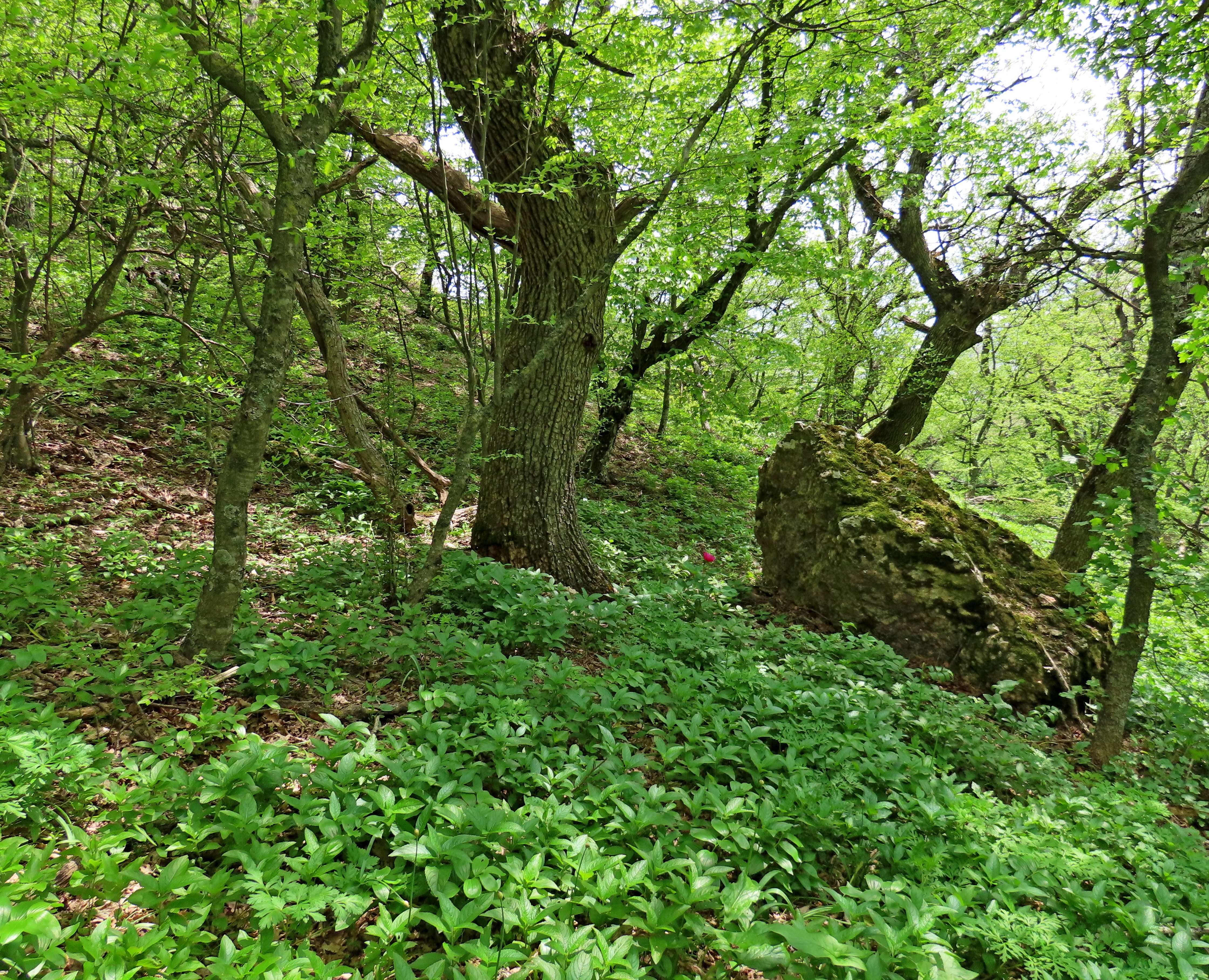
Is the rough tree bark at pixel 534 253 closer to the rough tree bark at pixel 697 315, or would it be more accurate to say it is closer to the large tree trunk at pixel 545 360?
the large tree trunk at pixel 545 360

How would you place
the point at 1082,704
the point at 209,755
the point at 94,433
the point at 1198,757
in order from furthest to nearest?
1. the point at 94,433
2. the point at 1082,704
3. the point at 1198,757
4. the point at 209,755

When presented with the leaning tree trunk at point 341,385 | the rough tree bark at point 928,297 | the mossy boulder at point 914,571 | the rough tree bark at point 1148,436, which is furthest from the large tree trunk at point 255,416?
the rough tree bark at point 928,297

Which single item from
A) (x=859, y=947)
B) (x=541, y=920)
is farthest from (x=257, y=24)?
(x=859, y=947)

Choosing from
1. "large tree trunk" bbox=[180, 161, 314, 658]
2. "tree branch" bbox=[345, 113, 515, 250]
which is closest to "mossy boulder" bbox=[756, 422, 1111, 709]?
"tree branch" bbox=[345, 113, 515, 250]

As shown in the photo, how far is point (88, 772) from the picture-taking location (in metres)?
1.92

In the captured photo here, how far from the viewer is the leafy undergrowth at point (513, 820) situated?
5.28ft

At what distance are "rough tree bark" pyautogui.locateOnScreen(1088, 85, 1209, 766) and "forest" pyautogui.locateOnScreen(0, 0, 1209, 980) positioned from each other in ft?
0.10

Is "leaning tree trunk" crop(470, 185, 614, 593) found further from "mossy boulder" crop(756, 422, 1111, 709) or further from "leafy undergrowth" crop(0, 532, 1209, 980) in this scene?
"mossy boulder" crop(756, 422, 1111, 709)

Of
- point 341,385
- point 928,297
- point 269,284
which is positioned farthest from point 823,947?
point 928,297

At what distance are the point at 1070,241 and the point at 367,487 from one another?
19.3 feet

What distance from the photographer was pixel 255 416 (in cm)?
282

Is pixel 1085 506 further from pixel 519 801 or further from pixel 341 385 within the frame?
pixel 341 385

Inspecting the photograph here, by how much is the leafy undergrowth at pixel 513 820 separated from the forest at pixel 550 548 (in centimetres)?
2

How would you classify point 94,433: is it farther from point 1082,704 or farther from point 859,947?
point 1082,704
